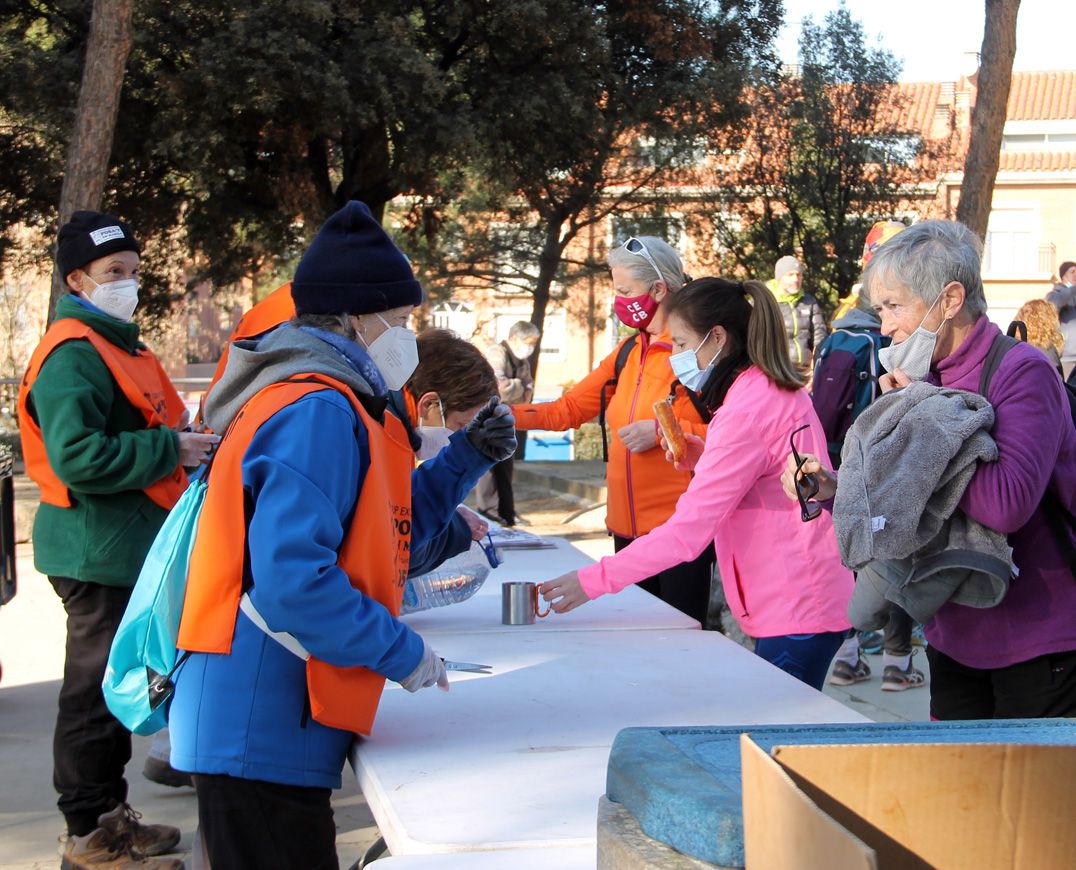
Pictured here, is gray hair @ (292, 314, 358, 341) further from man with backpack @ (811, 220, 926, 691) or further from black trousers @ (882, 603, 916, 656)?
man with backpack @ (811, 220, 926, 691)

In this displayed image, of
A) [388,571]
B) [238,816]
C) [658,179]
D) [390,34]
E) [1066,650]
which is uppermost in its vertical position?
[390,34]

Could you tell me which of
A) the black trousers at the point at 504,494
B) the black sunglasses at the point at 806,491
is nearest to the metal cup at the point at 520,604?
the black sunglasses at the point at 806,491

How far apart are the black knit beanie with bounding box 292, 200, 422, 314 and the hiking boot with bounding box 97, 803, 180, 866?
1934 mm

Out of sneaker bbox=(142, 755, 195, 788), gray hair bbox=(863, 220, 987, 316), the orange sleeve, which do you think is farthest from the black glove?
sneaker bbox=(142, 755, 195, 788)

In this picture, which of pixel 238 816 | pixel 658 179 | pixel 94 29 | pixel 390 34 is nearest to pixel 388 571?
pixel 238 816

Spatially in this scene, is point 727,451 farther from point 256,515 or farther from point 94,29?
point 94,29

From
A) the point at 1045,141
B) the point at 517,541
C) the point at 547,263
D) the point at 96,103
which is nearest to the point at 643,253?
the point at 517,541

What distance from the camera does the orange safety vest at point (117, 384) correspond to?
137 inches

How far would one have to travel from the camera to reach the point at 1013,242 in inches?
1435

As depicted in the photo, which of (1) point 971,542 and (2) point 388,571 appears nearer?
(2) point 388,571

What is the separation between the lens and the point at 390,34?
1145cm

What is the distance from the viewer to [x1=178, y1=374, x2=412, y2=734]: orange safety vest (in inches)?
79.0

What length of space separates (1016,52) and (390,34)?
545cm

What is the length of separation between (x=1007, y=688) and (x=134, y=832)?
2.41m
